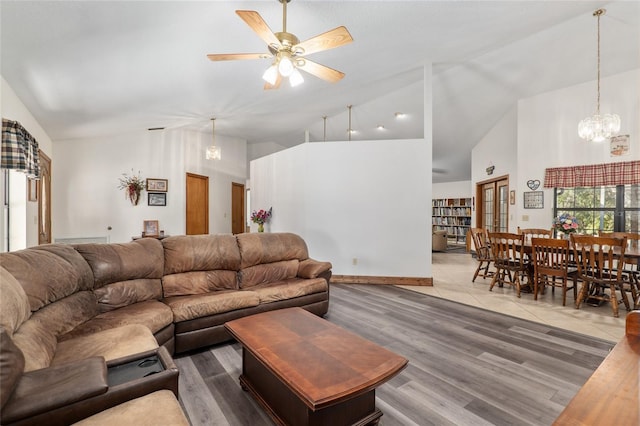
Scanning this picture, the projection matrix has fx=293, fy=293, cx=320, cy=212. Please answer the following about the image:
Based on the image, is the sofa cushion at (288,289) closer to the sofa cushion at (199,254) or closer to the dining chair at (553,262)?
the sofa cushion at (199,254)

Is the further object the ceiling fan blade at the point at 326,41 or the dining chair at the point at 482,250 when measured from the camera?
the dining chair at the point at 482,250

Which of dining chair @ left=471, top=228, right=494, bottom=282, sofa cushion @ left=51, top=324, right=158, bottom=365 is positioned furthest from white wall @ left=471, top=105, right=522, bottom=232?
sofa cushion @ left=51, top=324, right=158, bottom=365

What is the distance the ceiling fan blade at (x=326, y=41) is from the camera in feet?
7.46

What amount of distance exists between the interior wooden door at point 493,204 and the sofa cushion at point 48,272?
7.37m

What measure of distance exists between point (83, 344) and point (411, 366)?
226cm

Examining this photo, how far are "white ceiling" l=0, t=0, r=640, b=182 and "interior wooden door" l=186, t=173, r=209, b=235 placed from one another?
126cm

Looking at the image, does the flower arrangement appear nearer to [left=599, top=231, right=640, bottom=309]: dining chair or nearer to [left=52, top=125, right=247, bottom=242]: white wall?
[left=599, top=231, right=640, bottom=309]: dining chair

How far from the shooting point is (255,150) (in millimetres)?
8898

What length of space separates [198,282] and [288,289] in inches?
A: 36.0

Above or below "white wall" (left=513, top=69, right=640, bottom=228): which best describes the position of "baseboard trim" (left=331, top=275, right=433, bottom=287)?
below

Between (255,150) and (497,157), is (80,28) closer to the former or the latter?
(255,150)

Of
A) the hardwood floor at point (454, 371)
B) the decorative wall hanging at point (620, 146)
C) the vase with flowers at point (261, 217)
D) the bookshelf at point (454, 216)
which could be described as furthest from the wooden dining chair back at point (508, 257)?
the bookshelf at point (454, 216)

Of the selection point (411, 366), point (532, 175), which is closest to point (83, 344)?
point (411, 366)

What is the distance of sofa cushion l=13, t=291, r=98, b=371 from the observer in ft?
4.70
